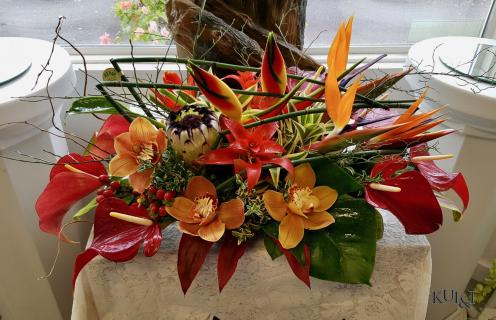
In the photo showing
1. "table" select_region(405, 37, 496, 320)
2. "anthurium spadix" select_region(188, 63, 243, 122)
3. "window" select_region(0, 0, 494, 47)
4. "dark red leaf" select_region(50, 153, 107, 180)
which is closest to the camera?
"anthurium spadix" select_region(188, 63, 243, 122)

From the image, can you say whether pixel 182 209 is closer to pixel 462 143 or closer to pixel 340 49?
pixel 340 49

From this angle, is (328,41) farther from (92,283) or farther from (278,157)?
(92,283)

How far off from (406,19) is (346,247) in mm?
897

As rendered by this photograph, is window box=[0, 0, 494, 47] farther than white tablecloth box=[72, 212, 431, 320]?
Yes

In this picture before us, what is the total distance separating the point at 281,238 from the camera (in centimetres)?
50

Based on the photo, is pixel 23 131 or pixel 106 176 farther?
pixel 23 131

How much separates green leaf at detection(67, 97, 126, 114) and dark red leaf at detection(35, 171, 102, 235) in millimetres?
96

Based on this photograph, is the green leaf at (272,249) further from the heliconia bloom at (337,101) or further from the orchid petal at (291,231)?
the heliconia bloom at (337,101)

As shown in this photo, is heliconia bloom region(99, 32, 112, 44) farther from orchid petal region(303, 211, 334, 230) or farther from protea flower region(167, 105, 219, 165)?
orchid petal region(303, 211, 334, 230)

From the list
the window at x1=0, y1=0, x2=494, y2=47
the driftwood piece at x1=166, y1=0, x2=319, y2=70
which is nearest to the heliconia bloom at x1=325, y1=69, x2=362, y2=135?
the driftwood piece at x1=166, y1=0, x2=319, y2=70

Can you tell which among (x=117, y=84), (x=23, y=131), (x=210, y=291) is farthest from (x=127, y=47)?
(x=210, y=291)

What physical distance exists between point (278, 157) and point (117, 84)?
204 millimetres

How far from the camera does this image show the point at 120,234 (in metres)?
0.52

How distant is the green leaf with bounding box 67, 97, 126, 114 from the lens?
0.59 metres
